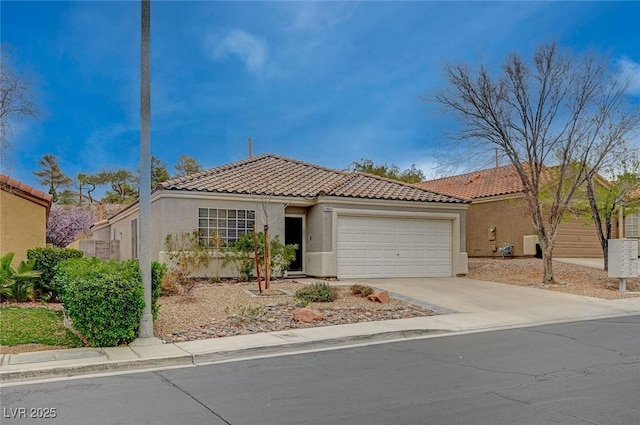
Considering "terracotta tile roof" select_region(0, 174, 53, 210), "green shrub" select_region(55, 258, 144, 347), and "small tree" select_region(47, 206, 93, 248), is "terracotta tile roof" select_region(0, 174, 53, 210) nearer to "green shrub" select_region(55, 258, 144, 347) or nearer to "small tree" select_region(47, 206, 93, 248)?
"green shrub" select_region(55, 258, 144, 347)

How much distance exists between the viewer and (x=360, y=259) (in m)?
20.0

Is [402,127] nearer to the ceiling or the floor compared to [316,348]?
nearer to the ceiling

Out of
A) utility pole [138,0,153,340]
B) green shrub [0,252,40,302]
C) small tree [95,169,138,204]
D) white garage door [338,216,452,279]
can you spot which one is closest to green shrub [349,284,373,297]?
white garage door [338,216,452,279]

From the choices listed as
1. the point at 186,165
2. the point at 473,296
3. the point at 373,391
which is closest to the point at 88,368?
the point at 373,391

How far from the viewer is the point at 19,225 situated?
57.9 ft

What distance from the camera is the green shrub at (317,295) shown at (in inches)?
560

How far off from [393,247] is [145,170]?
12.3 m

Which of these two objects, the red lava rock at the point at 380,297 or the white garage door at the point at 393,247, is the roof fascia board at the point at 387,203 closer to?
the white garage door at the point at 393,247

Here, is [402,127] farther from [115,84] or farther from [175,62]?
[115,84]

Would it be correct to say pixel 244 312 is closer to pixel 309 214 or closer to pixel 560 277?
pixel 309 214

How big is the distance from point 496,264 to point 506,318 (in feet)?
37.1

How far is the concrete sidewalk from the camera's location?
830 cm

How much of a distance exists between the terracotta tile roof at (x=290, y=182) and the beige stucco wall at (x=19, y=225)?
4.00 m

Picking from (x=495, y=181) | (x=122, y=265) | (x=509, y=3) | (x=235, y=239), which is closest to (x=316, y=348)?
(x=122, y=265)
